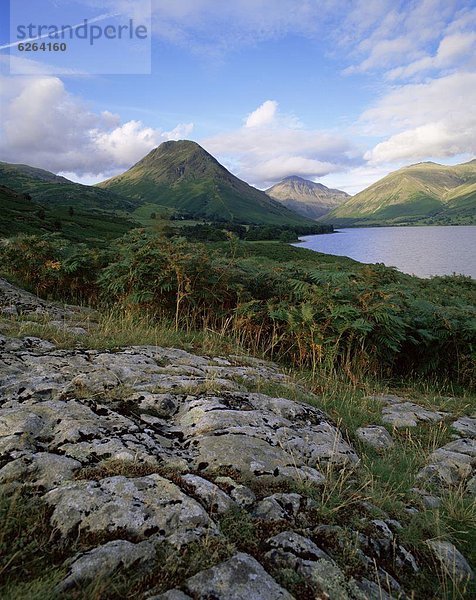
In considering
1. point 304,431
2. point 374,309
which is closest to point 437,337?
point 374,309

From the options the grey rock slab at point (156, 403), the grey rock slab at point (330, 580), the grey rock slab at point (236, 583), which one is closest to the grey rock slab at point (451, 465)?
the grey rock slab at point (330, 580)

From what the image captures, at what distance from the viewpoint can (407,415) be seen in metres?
5.45

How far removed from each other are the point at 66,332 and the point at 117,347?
104cm

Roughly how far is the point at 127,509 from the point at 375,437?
3.21 m

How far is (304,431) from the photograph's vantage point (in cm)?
421

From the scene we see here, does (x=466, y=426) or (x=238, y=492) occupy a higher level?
(x=238, y=492)

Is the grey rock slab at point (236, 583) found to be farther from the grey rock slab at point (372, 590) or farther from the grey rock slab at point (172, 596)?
the grey rock slab at point (372, 590)

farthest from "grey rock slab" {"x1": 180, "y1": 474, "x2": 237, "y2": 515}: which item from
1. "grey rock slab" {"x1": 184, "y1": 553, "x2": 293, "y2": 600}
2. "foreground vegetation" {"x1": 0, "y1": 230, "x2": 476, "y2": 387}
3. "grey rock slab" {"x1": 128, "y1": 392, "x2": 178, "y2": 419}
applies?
"foreground vegetation" {"x1": 0, "y1": 230, "x2": 476, "y2": 387}

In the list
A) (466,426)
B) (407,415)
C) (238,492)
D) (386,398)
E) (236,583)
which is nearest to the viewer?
(236,583)

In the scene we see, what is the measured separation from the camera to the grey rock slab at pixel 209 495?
2676 mm

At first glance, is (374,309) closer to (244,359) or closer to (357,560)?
(244,359)

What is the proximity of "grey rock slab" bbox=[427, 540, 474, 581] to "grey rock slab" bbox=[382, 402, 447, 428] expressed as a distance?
94.0 inches

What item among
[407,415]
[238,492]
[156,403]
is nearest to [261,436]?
[238,492]

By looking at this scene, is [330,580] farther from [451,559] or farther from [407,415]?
[407,415]
